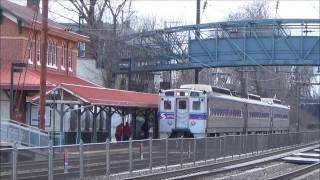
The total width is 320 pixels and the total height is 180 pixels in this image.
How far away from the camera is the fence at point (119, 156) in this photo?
49.8 feet

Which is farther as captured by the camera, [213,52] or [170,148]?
[213,52]

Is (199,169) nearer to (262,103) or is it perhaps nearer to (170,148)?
(170,148)

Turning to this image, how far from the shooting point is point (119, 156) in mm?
20297

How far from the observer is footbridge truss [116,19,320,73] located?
157 feet

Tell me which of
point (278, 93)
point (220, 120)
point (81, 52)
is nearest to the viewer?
point (220, 120)

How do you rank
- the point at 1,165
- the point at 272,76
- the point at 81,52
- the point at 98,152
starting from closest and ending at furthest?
the point at 1,165, the point at 98,152, the point at 81,52, the point at 272,76

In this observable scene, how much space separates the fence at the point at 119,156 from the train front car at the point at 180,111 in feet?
14.1

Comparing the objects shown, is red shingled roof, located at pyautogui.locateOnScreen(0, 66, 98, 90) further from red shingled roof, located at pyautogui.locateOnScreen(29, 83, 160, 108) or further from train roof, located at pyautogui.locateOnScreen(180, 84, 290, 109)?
train roof, located at pyautogui.locateOnScreen(180, 84, 290, 109)

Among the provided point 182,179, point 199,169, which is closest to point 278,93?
point 199,169

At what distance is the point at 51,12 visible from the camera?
201ft

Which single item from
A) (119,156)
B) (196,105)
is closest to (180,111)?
(196,105)

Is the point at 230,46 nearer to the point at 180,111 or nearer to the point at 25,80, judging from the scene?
the point at 180,111

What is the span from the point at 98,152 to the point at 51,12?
145 ft

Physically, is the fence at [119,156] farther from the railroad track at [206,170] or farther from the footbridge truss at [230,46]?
the footbridge truss at [230,46]
